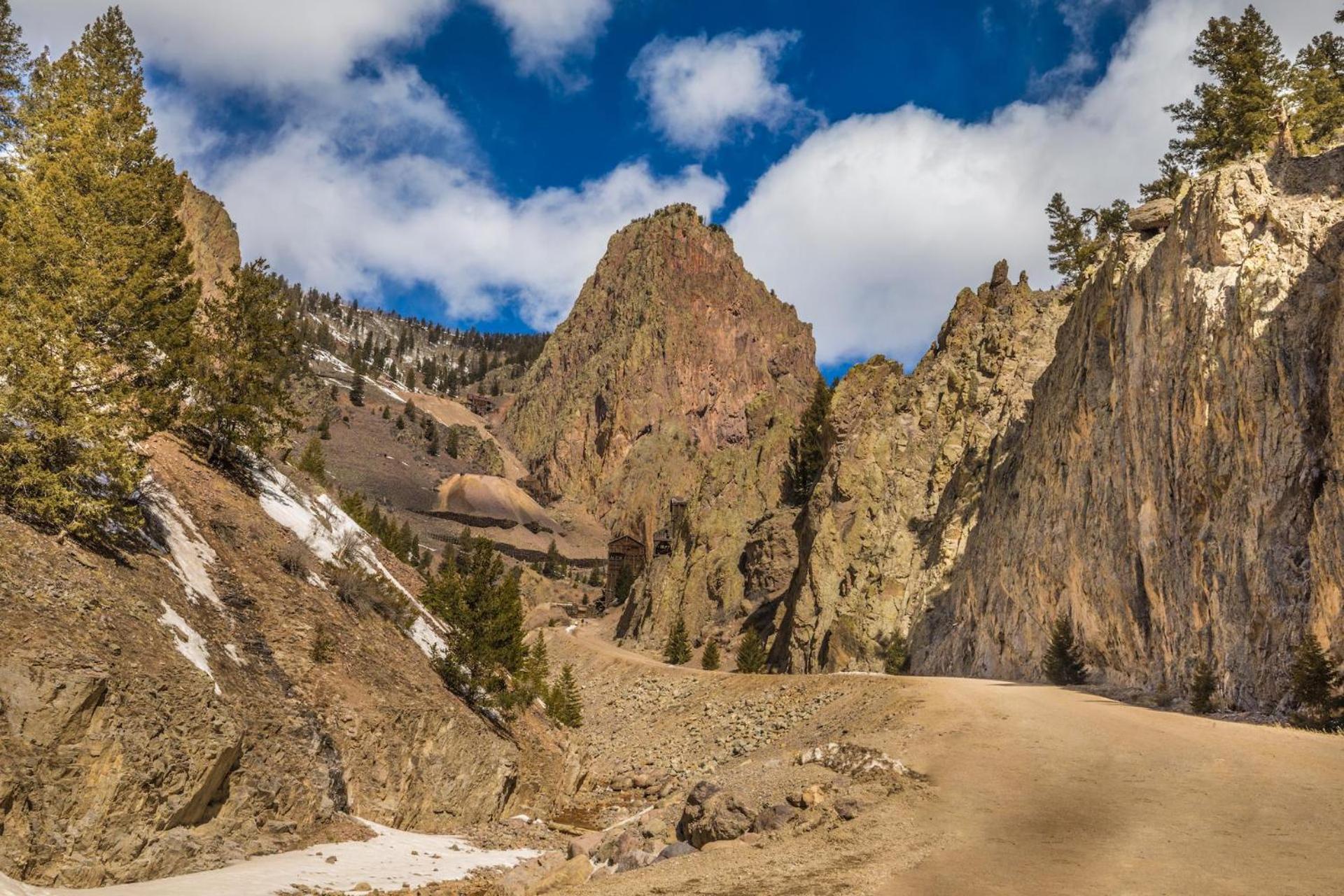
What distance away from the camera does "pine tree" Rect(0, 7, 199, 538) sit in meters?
16.9

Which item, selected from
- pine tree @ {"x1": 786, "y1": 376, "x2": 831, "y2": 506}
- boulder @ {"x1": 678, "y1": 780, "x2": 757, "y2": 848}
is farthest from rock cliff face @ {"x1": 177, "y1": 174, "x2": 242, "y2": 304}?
boulder @ {"x1": 678, "y1": 780, "x2": 757, "y2": 848}

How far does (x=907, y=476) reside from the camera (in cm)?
5888

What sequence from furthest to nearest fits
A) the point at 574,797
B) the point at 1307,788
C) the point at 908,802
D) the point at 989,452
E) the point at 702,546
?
the point at 702,546 → the point at 989,452 → the point at 574,797 → the point at 908,802 → the point at 1307,788

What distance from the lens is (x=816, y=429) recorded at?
80750mm

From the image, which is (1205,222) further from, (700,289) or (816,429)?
(700,289)

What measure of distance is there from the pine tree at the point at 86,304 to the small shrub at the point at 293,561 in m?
5.12

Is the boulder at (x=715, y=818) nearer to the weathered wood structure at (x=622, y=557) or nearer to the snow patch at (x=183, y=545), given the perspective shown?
the snow patch at (x=183, y=545)

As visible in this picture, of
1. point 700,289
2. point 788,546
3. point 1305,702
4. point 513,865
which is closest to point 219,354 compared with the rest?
point 513,865

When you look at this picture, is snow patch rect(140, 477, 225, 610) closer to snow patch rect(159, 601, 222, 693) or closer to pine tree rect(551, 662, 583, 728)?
snow patch rect(159, 601, 222, 693)

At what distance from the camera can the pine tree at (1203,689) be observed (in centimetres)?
2384

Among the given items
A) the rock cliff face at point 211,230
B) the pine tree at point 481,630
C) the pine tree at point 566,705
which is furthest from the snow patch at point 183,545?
the rock cliff face at point 211,230

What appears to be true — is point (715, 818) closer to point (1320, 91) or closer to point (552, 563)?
point (1320, 91)

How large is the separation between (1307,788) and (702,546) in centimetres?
6155

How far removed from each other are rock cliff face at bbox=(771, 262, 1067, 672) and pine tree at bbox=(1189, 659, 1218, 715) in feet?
83.0
